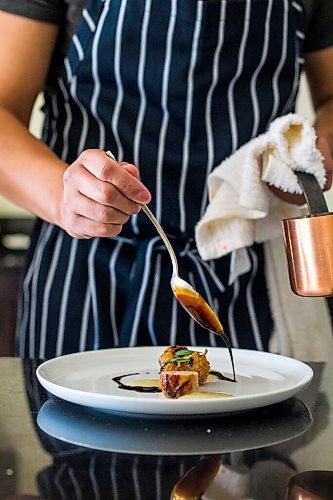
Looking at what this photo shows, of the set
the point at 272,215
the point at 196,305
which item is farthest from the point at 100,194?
the point at 272,215

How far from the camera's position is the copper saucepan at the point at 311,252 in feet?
3.01

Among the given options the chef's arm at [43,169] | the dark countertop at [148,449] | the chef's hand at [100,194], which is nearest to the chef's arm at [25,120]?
the chef's arm at [43,169]

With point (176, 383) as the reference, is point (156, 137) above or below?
above

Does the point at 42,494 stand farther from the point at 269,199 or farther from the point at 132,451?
the point at 269,199

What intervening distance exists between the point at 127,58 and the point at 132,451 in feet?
2.19

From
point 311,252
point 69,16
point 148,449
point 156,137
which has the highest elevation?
point 69,16

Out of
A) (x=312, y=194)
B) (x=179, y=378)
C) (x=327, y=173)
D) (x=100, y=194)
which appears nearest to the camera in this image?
(x=179, y=378)

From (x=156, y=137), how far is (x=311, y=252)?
0.39m

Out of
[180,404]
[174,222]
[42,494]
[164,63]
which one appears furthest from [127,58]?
[42,494]

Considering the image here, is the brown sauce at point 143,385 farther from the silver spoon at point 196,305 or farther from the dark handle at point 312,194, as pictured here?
the dark handle at point 312,194

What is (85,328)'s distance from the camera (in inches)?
49.6

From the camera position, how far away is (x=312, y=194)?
1.04m

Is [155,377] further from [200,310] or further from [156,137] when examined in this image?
[156,137]

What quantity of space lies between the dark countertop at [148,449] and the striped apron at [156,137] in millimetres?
379
